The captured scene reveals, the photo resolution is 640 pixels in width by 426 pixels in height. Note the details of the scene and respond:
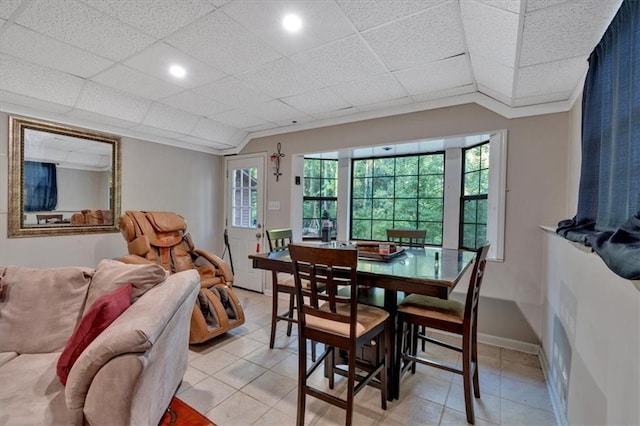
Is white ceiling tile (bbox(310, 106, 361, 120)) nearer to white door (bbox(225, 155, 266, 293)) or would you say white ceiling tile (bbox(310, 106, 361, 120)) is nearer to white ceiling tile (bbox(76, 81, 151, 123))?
white door (bbox(225, 155, 266, 293))

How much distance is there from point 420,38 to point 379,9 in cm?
43

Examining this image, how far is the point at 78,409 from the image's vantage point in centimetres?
126

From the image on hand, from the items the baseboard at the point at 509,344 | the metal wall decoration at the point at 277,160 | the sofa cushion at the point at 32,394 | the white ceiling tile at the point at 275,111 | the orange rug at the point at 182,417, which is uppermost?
the white ceiling tile at the point at 275,111

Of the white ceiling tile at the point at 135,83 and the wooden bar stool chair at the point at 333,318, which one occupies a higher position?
the white ceiling tile at the point at 135,83

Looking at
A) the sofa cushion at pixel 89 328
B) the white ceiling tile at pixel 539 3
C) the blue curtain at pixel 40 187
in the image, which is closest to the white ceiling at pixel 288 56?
the white ceiling tile at pixel 539 3

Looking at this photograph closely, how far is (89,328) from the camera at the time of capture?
4.71ft

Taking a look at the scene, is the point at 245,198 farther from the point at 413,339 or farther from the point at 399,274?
the point at 399,274

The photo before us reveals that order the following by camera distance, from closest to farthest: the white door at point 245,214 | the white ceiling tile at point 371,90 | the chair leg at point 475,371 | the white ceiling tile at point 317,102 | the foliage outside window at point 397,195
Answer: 1. the chair leg at point 475,371
2. the white ceiling tile at point 371,90
3. the white ceiling tile at point 317,102
4. the foliage outside window at point 397,195
5. the white door at point 245,214

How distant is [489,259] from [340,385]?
1.83 m

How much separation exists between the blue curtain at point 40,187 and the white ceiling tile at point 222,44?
2163 mm

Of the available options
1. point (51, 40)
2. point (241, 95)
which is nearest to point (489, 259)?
point (241, 95)

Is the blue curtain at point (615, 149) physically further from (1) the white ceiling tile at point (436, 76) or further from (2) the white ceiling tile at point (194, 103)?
(2) the white ceiling tile at point (194, 103)

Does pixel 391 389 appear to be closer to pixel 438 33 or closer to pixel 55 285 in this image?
pixel 55 285

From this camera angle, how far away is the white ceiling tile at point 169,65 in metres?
2.18
